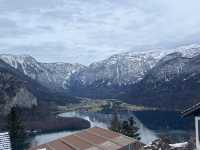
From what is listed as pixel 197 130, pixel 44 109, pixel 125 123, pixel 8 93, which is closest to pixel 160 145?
pixel 197 130

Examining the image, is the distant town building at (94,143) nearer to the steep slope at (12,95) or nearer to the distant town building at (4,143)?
the distant town building at (4,143)

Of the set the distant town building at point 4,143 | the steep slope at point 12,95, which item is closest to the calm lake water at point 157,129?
the distant town building at point 4,143

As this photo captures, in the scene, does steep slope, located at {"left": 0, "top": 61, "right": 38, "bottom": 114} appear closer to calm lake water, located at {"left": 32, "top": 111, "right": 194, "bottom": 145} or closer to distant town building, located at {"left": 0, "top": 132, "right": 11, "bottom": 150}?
calm lake water, located at {"left": 32, "top": 111, "right": 194, "bottom": 145}

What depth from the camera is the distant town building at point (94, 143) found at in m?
30.7

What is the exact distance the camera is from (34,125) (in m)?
141

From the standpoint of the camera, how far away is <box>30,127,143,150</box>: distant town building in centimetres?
3067

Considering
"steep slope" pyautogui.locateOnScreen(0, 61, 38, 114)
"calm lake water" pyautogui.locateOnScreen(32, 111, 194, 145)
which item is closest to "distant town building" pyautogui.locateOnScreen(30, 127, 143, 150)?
"calm lake water" pyautogui.locateOnScreen(32, 111, 194, 145)

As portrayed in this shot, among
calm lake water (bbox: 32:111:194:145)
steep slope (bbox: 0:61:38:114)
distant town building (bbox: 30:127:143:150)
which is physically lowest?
calm lake water (bbox: 32:111:194:145)

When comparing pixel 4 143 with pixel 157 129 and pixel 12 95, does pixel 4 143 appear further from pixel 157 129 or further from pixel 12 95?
pixel 12 95

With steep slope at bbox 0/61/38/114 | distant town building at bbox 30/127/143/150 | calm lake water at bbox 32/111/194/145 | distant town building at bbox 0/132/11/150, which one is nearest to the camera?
distant town building at bbox 30/127/143/150

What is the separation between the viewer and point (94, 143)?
103 feet

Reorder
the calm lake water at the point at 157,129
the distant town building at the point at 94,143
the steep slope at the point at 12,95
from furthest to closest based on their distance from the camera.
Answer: the steep slope at the point at 12,95, the calm lake water at the point at 157,129, the distant town building at the point at 94,143

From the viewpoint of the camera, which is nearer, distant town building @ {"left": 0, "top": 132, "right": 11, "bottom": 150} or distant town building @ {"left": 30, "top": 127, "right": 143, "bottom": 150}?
distant town building @ {"left": 30, "top": 127, "right": 143, "bottom": 150}

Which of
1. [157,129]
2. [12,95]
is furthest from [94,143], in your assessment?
[12,95]
